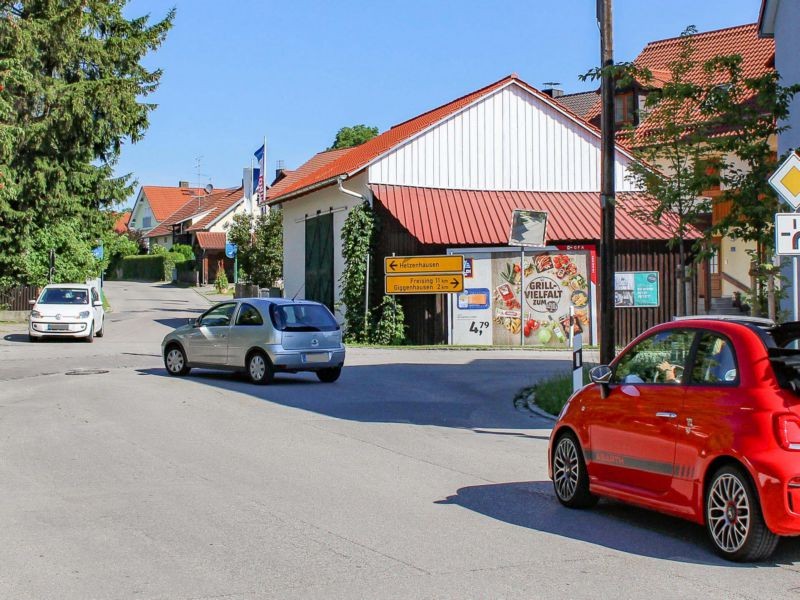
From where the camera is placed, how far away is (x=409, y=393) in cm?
1769

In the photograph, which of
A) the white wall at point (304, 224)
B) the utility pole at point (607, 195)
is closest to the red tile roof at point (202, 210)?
the white wall at point (304, 224)

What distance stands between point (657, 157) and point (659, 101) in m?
0.83

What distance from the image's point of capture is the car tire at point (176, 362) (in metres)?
20.3

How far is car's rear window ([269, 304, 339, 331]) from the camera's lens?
18609mm

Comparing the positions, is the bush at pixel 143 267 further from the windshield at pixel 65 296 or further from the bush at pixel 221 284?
the windshield at pixel 65 296

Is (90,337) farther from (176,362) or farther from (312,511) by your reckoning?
(312,511)

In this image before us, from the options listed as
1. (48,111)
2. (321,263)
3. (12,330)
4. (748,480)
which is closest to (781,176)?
(748,480)

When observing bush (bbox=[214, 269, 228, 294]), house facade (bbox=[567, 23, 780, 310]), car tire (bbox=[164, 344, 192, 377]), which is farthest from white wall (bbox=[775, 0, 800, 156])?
bush (bbox=[214, 269, 228, 294])

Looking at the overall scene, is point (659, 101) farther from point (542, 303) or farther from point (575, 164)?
point (575, 164)

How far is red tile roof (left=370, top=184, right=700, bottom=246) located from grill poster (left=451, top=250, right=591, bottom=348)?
0.66 meters

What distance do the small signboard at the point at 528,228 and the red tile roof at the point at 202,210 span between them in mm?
55882

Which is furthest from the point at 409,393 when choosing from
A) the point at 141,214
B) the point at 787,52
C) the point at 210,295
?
the point at 141,214

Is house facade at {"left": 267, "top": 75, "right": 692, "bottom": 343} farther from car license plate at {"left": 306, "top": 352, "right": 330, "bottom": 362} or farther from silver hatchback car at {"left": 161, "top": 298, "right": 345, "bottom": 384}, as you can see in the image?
car license plate at {"left": 306, "top": 352, "right": 330, "bottom": 362}

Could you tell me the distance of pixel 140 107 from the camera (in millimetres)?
40656
